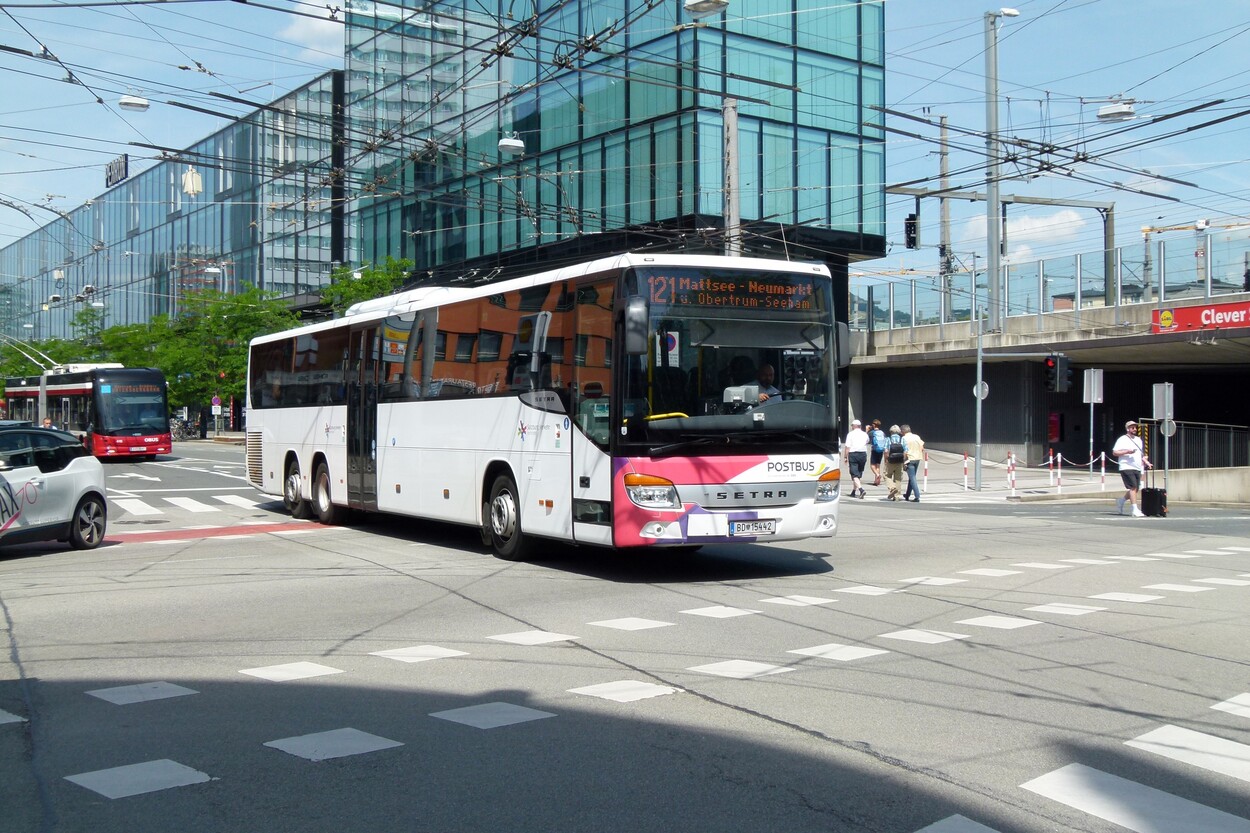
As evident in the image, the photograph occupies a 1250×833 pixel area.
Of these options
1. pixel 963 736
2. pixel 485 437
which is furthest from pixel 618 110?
pixel 963 736

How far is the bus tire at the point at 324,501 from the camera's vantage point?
1969 centimetres

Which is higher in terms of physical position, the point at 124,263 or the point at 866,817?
the point at 124,263

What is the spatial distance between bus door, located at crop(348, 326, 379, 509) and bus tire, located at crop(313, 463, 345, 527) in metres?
1.09

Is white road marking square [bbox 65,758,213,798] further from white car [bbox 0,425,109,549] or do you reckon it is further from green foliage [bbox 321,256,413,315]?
green foliage [bbox 321,256,413,315]

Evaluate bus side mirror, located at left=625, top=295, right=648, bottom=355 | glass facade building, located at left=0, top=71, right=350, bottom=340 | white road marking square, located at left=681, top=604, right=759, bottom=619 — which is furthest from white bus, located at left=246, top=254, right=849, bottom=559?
glass facade building, located at left=0, top=71, right=350, bottom=340

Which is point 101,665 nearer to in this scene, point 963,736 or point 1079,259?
point 963,736

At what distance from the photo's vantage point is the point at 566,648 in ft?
28.4

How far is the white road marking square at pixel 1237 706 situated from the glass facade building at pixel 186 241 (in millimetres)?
44794

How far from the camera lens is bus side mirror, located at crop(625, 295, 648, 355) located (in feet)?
37.9

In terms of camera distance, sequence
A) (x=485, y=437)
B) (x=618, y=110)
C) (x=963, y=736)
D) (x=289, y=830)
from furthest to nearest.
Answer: (x=618, y=110) < (x=485, y=437) < (x=963, y=736) < (x=289, y=830)

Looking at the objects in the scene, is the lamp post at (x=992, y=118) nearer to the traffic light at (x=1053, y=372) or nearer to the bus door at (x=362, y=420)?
the traffic light at (x=1053, y=372)

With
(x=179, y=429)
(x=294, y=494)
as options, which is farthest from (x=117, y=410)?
(x=179, y=429)

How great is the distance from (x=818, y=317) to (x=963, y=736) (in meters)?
7.31

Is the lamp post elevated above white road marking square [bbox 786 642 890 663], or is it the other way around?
the lamp post
